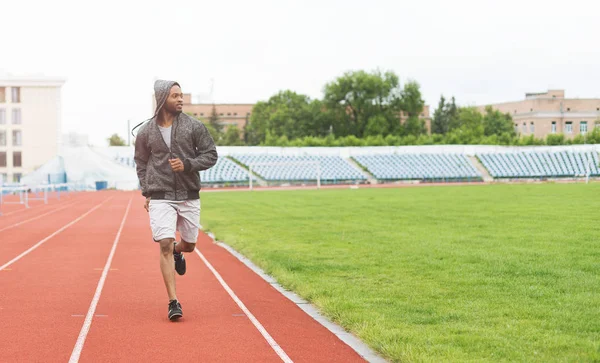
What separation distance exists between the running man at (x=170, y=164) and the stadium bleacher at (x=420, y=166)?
59.0 m

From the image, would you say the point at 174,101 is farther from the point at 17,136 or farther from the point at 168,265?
the point at 17,136

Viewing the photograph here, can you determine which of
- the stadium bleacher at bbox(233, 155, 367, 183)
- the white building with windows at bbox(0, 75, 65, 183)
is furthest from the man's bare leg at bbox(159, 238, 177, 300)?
the white building with windows at bbox(0, 75, 65, 183)

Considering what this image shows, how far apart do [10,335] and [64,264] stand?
5.32 meters

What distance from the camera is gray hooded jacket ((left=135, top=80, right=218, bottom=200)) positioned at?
7062 mm

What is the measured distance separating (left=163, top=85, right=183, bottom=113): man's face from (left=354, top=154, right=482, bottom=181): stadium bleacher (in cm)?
5908

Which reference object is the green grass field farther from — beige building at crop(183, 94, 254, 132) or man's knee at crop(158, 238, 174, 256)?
beige building at crop(183, 94, 254, 132)

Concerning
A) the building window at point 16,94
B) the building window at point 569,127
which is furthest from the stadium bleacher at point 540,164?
the building window at point 16,94

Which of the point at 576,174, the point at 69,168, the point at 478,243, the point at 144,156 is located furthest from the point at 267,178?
the point at 144,156

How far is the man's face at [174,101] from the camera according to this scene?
278 inches

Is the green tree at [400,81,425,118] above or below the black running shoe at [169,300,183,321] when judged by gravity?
above

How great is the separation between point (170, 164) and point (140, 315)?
4.71 ft

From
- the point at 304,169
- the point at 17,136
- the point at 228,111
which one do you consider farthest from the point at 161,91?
the point at 228,111

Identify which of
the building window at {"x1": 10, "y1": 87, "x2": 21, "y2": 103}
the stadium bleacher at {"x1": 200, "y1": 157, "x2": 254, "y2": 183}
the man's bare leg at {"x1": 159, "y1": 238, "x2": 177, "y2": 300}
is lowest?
the stadium bleacher at {"x1": 200, "y1": 157, "x2": 254, "y2": 183}

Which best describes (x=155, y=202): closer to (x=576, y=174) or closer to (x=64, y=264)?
(x=64, y=264)
